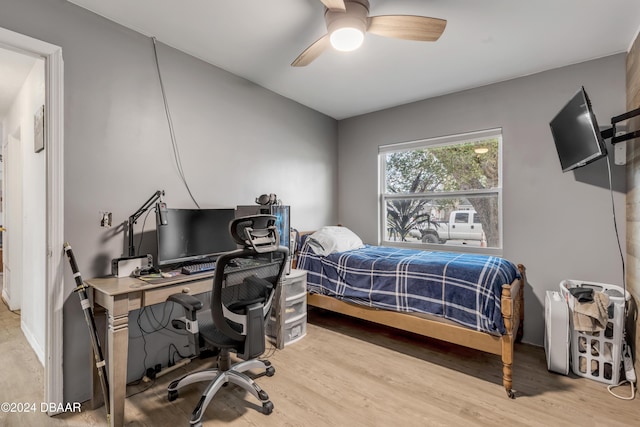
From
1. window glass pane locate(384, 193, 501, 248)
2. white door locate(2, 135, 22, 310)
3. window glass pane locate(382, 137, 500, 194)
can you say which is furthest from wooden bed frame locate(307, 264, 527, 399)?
white door locate(2, 135, 22, 310)

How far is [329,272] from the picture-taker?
303cm

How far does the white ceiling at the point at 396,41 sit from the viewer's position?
76.8 inches

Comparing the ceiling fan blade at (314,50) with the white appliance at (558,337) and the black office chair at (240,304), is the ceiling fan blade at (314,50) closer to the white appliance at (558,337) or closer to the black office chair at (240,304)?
the black office chair at (240,304)

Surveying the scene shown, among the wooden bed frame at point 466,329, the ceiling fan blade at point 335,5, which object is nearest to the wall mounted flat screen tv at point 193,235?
the wooden bed frame at point 466,329

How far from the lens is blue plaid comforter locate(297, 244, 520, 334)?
2162 millimetres

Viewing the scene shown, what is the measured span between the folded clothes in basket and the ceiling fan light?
2.43 metres

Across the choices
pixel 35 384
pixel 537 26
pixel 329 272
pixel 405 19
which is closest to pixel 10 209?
pixel 35 384

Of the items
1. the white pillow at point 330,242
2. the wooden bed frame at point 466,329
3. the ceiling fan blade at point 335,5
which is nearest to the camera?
the ceiling fan blade at point 335,5

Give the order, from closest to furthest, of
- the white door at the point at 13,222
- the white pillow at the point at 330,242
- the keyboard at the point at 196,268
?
the keyboard at the point at 196,268 → the white pillow at the point at 330,242 → the white door at the point at 13,222

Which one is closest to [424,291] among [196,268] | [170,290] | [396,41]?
[196,268]

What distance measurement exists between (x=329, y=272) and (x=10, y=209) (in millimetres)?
4068

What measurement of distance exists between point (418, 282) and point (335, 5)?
205 centimetres

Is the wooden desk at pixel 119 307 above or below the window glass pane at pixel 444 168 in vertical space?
below

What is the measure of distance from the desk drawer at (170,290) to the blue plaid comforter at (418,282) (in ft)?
4.15
